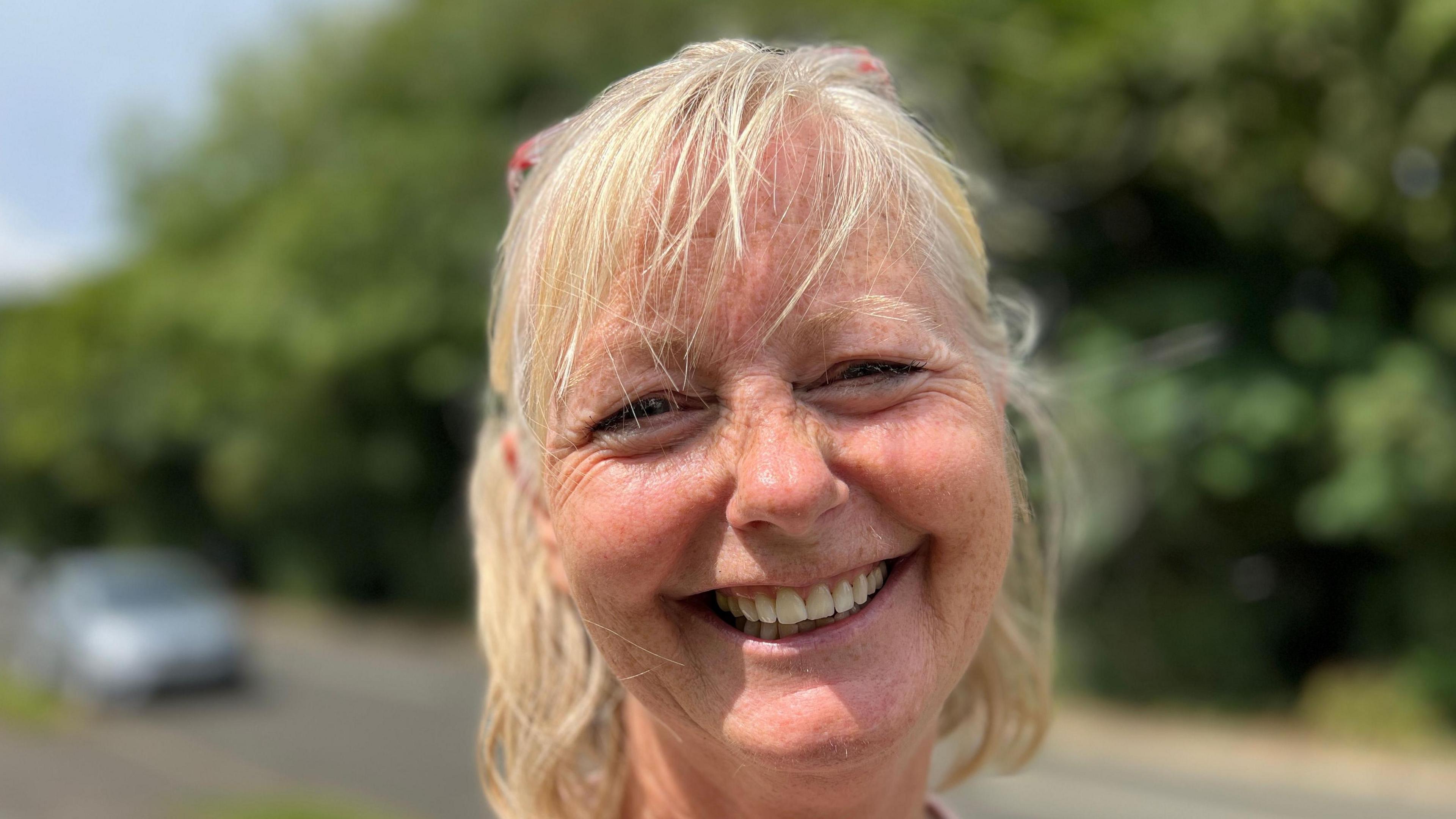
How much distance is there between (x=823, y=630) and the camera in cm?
104

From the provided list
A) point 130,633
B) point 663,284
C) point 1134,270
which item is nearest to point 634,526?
point 663,284

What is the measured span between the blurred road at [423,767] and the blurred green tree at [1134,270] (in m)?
1.12

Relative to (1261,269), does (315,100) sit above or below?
above

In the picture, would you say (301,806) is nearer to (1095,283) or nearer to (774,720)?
(774,720)

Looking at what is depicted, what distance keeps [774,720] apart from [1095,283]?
34.4 ft

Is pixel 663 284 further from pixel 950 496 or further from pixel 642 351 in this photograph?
pixel 950 496

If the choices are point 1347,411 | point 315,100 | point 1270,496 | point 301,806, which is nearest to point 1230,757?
point 1270,496

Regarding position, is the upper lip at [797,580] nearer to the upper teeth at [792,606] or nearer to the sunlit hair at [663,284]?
the upper teeth at [792,606]

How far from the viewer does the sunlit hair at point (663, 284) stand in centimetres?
101

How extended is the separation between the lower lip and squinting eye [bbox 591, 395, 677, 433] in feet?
0.59

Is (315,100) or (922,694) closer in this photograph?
(922,694)

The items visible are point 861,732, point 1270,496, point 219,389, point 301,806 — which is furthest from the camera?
point 219,389

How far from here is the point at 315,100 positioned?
1797 cm

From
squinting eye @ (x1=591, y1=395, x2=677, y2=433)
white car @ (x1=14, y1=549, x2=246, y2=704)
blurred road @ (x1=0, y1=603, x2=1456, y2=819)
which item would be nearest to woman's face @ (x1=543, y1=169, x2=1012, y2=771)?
squinting eye @ (x1=591, y1=395, x2=677, y2=433)
